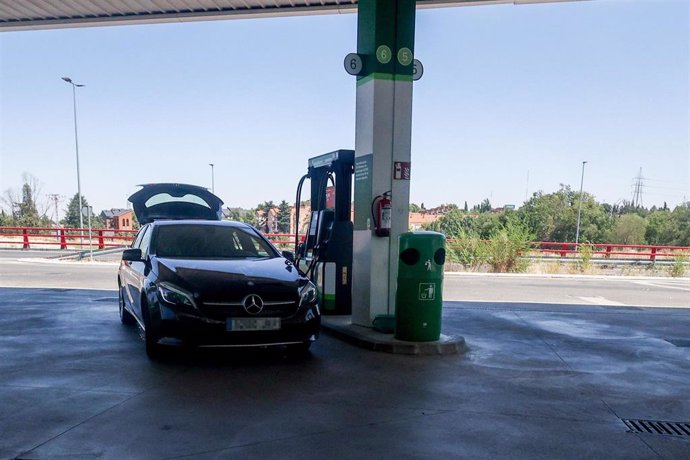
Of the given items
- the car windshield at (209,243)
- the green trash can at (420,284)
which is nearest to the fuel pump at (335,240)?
the car windshield at (209,243)

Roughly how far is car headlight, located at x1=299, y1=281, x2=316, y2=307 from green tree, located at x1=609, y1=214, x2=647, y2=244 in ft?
178

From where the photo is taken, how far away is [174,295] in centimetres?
546

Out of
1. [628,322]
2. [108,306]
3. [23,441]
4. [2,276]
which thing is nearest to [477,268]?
[628,322]

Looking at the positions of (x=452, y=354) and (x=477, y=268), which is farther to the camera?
(x=477, y=268)

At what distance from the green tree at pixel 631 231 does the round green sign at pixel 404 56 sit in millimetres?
52794

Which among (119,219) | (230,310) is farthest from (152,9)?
(119,219)

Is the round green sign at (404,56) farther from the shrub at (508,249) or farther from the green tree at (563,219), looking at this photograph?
the green tree at (563,219)

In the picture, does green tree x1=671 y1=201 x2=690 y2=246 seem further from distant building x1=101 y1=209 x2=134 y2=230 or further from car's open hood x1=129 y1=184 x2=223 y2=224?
distant building x1=101 y1=209 x2=134 y2=230

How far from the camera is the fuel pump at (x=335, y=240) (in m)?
8.13

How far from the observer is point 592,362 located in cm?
627

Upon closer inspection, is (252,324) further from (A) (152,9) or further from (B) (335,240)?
(A) (152,9)

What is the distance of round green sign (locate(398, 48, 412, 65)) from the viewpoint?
711 centimetres

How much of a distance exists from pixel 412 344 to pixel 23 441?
Answer: 159 inches

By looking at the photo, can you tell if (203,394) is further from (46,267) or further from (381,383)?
(46,267)
